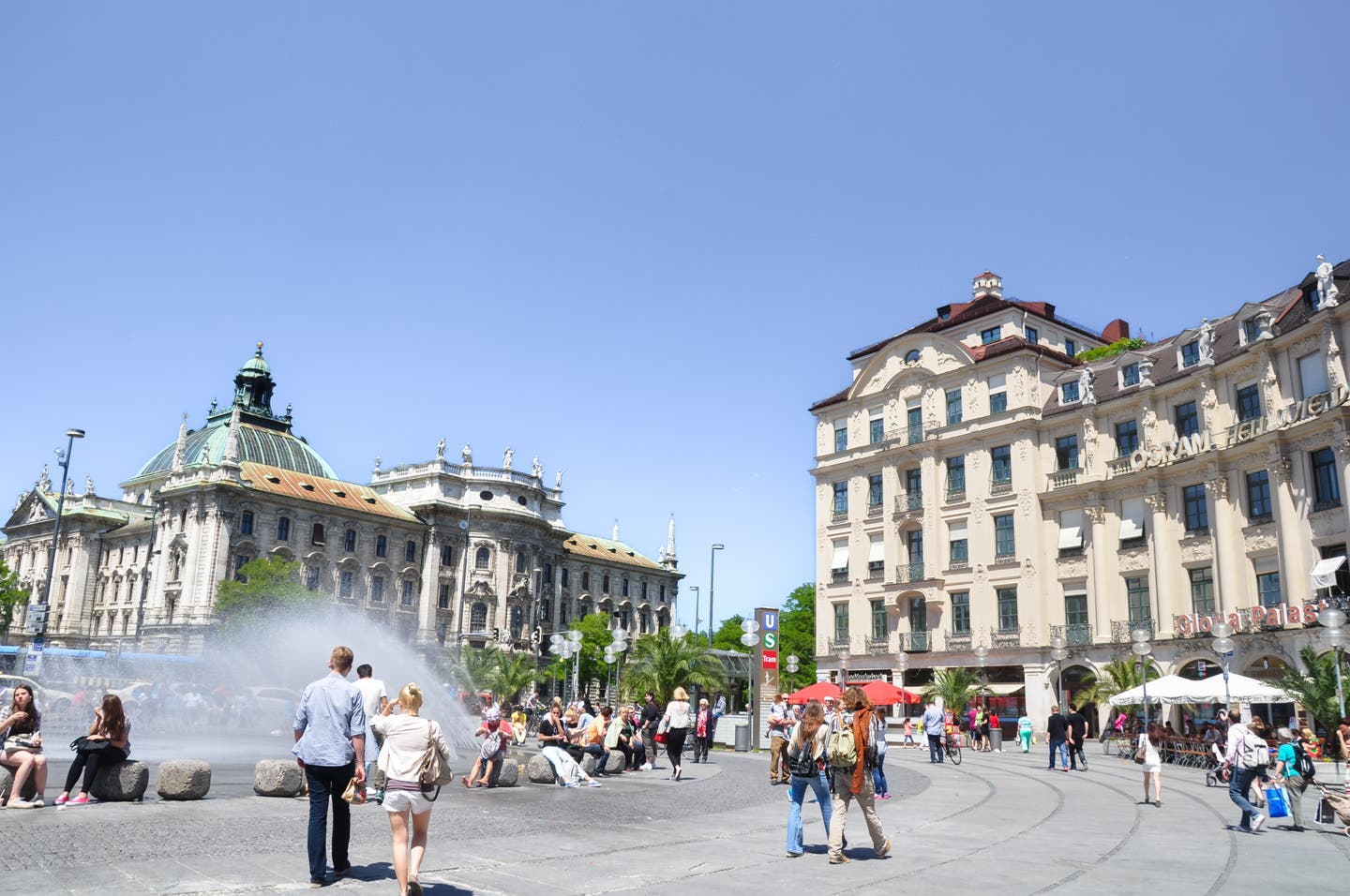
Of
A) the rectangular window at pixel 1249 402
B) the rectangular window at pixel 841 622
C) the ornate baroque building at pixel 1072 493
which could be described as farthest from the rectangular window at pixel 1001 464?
the rectangular window at pixel 1249 402

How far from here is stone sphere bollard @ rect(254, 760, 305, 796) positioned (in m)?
14.5

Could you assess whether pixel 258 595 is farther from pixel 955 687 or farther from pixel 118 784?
pixel 118 784

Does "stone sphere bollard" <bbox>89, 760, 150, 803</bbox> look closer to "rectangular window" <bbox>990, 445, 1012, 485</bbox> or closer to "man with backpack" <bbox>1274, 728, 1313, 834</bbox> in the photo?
"man with backpack" <bbox>1274, 728, 1313, 834</bbox>

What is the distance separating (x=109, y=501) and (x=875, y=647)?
236 feet

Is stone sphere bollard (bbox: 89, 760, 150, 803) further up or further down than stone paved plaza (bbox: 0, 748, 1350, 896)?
further up

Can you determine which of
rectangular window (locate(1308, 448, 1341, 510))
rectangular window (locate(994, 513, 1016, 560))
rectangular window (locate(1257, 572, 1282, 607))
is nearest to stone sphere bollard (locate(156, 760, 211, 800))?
rectangular window (locate(1308, 448, 1341, 510))

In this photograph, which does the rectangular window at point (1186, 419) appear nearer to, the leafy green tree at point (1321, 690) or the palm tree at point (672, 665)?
the leafy green tree at point (1321, 690)

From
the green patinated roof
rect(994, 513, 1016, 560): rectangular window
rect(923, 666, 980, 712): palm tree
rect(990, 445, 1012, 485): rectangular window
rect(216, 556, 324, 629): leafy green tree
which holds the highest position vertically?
the green patinated roof

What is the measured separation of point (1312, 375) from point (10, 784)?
36700mm

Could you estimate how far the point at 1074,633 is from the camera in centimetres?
4372

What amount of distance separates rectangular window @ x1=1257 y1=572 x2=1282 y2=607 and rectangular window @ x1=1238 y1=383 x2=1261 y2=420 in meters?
5.53

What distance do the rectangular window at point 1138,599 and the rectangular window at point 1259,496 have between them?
19.2 feet

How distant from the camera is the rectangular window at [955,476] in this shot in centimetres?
4894

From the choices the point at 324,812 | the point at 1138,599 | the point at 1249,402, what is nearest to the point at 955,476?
the point at 1138,599
